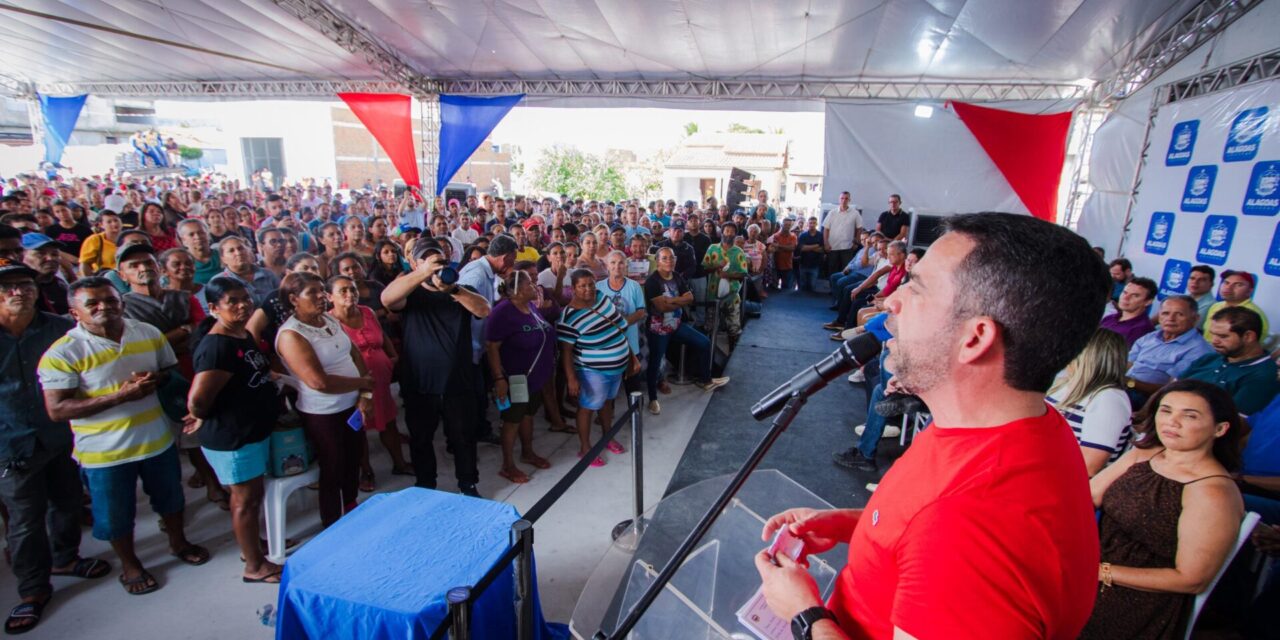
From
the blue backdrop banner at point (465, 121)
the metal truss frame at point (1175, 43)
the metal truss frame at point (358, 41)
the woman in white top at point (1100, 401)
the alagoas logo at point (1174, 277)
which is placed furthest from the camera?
the blue backdrop banner at point (465, 121)

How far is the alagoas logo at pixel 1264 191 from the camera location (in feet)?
16.1

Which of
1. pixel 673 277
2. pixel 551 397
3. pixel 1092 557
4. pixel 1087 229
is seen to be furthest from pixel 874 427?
pixel 1087 229

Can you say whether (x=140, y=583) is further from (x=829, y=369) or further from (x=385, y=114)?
(x=385, y=114)

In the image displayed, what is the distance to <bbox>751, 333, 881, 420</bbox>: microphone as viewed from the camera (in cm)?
123

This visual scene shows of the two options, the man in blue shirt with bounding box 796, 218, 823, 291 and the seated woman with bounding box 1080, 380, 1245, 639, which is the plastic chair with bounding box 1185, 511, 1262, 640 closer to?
the seated woman with bounding box 1080, 380, 1245, 639

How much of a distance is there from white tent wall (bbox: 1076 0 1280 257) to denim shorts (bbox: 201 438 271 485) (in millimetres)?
8480

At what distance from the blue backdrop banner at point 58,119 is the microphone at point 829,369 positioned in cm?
2053

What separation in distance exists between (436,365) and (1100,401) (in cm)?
327

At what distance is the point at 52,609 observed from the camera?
265 centimetres

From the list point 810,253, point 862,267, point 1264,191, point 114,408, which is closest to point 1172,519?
point 114,408

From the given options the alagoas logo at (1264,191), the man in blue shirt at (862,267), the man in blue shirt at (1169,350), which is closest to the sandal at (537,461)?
the man in blue shirt at (1169,350)

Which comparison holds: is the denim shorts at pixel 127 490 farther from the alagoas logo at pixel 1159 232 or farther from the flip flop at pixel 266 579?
the alagoas logo at pixel 1159 232

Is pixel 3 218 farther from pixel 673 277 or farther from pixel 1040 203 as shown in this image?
pixel 1040 203

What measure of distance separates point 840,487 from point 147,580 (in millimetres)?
4107
